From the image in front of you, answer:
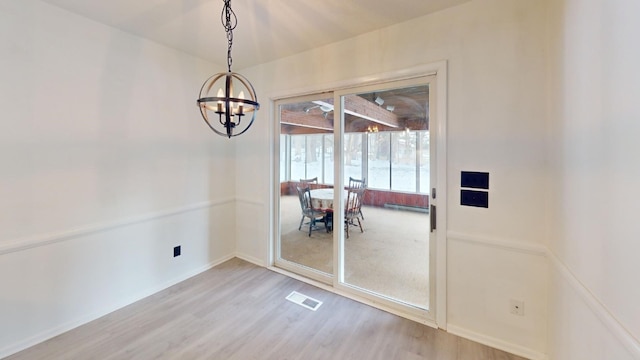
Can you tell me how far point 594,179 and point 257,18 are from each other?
268 centimetres

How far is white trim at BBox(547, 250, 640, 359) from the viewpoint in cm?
96

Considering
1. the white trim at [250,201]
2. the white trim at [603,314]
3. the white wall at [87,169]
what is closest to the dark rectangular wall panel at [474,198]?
the white trim at [603,314]

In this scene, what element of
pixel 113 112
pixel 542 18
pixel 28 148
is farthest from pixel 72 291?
pixel 542 18

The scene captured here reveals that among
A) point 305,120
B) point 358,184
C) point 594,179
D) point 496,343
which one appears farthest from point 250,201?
point 594,179

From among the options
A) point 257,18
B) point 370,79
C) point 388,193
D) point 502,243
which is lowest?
point 502,243

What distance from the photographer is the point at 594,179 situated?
4.13 feet

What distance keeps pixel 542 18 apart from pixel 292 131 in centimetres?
268

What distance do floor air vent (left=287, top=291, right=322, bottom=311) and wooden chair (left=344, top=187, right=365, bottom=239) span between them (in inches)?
34.5

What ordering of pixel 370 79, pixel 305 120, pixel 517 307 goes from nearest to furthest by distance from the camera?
1. pixel 517 307
2. pixel 370 79
3. pixel 305 120

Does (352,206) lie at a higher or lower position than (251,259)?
higher

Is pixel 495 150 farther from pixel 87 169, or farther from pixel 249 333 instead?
pixel 87 169

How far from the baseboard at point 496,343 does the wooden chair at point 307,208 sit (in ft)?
6.56

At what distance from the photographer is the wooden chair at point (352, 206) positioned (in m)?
3.03

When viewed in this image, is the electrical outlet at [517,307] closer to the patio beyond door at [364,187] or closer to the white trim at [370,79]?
the patio beyond door at [364,187]
